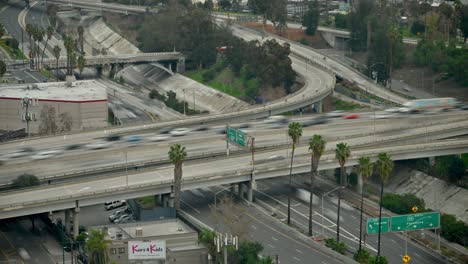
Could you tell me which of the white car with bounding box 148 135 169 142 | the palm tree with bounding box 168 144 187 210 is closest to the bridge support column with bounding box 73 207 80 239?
the palm tree with bounding box 168 144 187 210

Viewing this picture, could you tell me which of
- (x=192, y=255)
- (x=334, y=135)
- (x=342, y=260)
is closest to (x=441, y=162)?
(x=334, y=135)

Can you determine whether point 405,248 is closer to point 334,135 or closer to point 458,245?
point 458,245

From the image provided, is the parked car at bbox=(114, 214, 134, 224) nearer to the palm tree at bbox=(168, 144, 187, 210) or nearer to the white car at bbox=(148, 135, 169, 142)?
the palm tree at bbox=(168, 144, 187, 210)

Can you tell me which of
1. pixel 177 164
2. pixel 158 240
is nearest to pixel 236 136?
pixel 177 164

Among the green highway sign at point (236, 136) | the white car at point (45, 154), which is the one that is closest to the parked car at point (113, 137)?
the white car at point (45, 154)

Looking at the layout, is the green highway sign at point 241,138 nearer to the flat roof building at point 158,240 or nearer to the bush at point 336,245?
the flat roof building at point 158,240

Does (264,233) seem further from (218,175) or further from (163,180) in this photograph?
(163,180)
